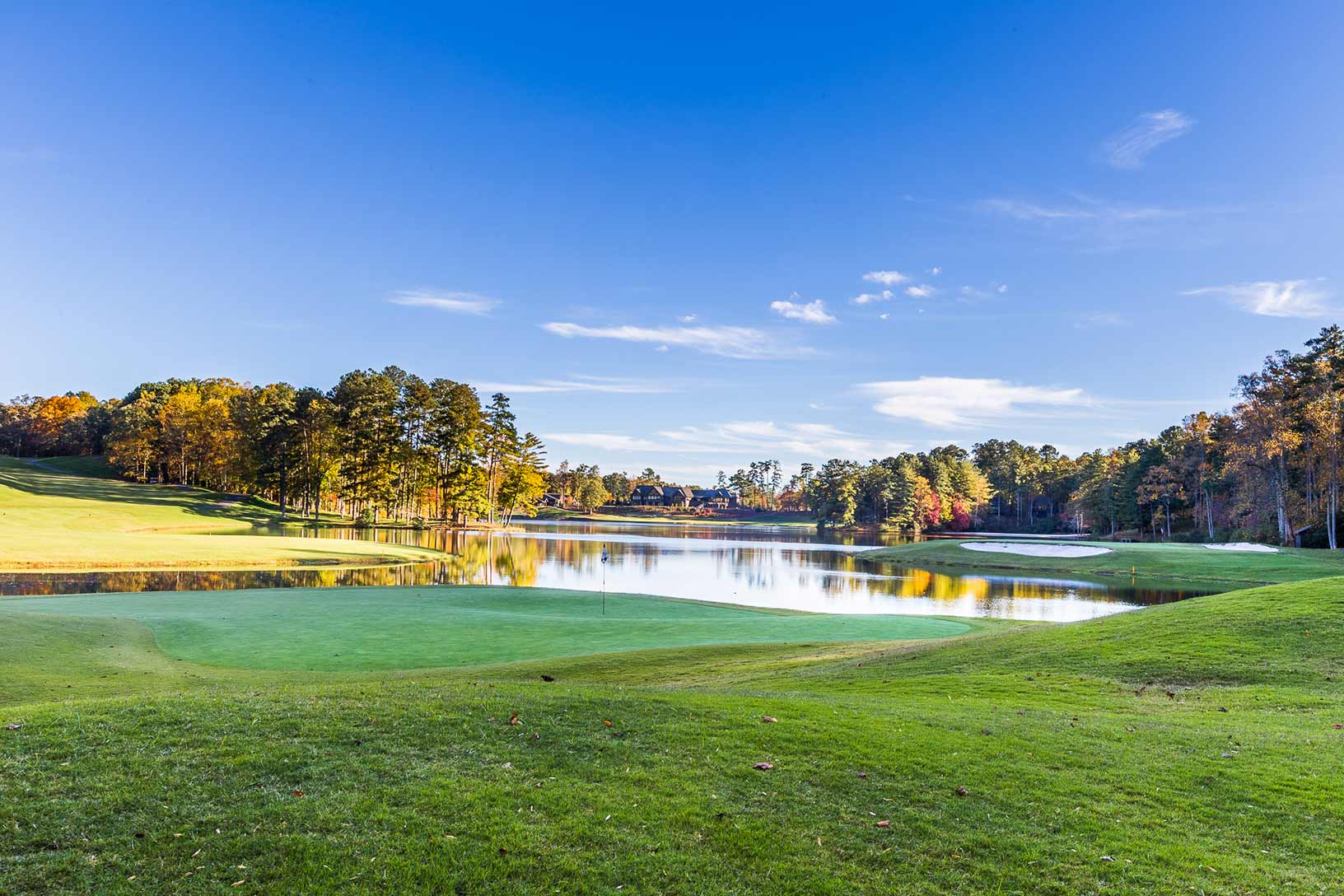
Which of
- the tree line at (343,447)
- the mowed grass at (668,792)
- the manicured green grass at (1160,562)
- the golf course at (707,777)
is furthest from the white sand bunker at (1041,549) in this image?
the tree line at (343,447)

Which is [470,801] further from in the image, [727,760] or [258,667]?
[258,667]

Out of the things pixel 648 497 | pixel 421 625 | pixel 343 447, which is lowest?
pixel 421 625

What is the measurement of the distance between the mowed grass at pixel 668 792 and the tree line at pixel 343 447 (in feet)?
253

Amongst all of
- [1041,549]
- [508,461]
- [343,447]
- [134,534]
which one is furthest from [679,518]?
[134,534]

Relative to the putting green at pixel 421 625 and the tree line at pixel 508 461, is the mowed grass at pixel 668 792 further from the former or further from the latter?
the tree line at pixel 508 461

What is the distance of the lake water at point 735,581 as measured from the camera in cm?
3212

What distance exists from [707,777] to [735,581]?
38.4 meters

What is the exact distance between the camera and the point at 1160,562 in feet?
160

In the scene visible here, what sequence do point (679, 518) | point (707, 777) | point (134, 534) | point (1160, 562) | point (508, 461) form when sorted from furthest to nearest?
point (679, 518) → point (508, 461) → point (1160, 562) → point (134, 534) → point (707, 777)

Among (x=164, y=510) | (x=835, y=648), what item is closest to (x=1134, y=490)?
(x=835, y=648)

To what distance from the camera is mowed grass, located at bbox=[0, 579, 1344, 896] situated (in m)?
5.09

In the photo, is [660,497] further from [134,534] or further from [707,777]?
→ [707,777]

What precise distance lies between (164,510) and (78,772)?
7093 centimetres

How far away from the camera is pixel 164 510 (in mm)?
63812
